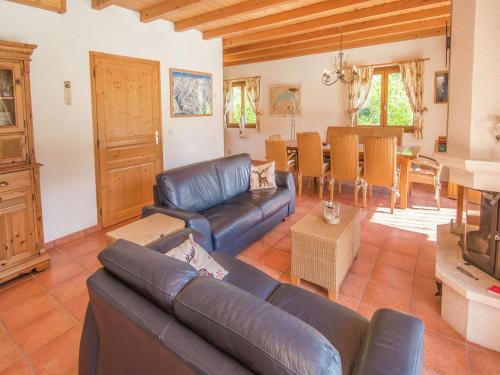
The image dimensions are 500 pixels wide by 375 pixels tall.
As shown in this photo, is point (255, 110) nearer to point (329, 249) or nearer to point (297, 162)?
point (297, 162)

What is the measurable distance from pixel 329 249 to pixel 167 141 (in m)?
3.26

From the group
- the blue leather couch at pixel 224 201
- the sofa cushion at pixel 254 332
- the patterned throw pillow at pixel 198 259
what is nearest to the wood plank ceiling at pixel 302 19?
the blue leather couch at pixel 224 201

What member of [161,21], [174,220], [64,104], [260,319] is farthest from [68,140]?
[260,319]

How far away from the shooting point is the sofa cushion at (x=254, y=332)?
83 centimetres

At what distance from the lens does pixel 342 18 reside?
468cm

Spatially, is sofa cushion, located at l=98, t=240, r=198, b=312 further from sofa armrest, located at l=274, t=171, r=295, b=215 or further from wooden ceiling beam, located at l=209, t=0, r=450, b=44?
wooden ceiling beam, located at l=209, t=0, r=450, b=44

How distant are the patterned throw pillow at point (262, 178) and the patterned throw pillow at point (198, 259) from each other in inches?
88.6

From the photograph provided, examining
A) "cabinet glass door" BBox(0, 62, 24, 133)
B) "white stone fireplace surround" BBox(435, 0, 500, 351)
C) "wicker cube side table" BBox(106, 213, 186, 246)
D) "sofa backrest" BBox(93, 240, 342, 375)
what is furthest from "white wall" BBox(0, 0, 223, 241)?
"white stone fireplace surround" BBox(435, 0, 500, 351)

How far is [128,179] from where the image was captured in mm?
4332

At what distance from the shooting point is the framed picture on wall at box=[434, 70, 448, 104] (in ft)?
19.0

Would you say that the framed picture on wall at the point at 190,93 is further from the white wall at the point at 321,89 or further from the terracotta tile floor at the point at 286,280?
the white wall at the point at 321,89

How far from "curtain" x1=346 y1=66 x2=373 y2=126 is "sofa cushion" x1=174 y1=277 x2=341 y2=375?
635 centimetres

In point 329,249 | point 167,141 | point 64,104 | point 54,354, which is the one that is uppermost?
point 64,104

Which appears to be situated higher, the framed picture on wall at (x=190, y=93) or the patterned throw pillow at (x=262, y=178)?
the framed picture on wall at (x=190, y=93)
